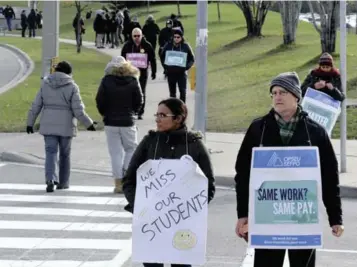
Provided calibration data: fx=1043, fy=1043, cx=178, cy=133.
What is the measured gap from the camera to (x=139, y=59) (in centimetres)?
1962

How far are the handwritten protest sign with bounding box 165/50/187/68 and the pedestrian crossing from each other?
20.9 feet

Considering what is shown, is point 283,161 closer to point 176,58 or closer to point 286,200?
point 286,200

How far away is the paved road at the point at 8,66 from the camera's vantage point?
32.2 m

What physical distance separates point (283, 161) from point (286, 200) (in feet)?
0.77

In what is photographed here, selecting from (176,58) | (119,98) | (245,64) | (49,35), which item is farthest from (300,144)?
(245,64)

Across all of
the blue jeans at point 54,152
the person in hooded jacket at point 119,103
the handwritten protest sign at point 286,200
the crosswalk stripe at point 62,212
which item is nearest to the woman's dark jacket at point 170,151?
the handwritten protest sign at point 286,200

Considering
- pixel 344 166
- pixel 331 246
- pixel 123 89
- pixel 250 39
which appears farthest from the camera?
pixel 250 39

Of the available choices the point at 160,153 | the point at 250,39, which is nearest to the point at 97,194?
the point at 160,153

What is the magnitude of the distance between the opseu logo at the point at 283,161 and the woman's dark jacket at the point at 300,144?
132 millimetres

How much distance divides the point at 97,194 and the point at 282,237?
7.19 m

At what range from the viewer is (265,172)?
6270mm

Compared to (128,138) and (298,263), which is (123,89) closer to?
(128,138)

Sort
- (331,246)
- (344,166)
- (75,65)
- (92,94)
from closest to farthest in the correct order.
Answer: (331,246), (344,166), (92,94), (75,65)

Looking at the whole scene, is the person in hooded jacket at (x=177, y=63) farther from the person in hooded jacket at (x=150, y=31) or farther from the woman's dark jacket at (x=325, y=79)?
the person in hooded jacket at (x=150, y=31)
